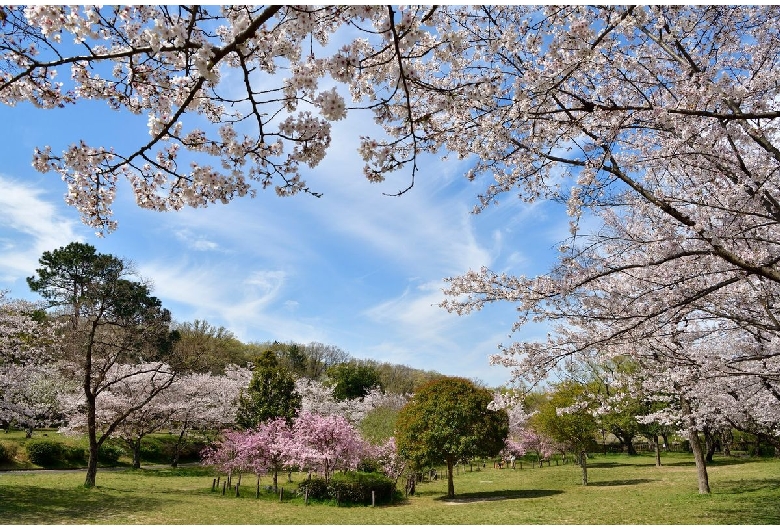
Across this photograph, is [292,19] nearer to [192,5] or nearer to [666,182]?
[192,5]

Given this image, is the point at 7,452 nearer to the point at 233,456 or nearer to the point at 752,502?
the point at 233,456

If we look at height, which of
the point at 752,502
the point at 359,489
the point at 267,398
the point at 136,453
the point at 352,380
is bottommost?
the point at 359,489

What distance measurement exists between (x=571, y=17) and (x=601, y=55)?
662 millimetres

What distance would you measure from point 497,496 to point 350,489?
538 centimetres

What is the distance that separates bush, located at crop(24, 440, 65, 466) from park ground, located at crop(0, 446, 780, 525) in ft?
11.5

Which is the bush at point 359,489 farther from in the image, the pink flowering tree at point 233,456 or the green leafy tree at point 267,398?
the green leafy tree at point 267,398

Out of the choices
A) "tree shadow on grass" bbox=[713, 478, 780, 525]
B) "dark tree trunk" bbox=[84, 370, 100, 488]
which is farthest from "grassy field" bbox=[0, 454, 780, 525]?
"dark tree trunk" bbox=[84, 370, 100, 488]

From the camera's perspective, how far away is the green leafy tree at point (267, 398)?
2162cm

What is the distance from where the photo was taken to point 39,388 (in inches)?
845

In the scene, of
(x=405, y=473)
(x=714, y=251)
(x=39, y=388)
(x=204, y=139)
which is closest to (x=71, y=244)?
(x=39, y=388)

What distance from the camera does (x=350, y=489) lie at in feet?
50.5

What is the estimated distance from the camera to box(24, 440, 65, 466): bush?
738 inches

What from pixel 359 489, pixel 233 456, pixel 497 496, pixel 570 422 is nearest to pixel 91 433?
pixel 233 456

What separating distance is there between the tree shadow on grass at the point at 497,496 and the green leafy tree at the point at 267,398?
350 inches
